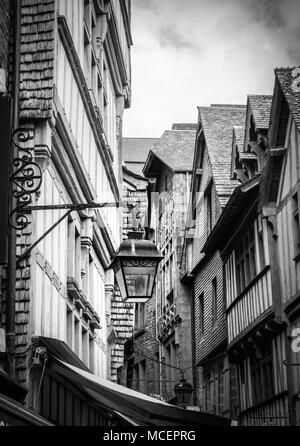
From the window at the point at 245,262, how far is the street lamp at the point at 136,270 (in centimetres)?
901

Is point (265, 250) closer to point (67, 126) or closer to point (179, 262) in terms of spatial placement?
point (67, 126)

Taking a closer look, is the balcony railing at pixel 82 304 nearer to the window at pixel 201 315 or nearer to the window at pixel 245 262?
the window at pixel 245 262

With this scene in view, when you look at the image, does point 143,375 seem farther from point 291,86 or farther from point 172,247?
point 291,86

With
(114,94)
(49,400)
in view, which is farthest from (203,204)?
(49,400)

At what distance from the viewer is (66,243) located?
1155 cm

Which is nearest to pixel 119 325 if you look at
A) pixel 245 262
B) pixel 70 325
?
pixel 245 262

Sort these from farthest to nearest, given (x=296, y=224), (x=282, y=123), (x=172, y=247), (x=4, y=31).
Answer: (x=172, y=247) < (x=282, y=123) < (x=296, y=224) < (x=4, y=31)

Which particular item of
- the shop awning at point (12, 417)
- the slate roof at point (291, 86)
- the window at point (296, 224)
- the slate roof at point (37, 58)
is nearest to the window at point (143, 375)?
the window at point (296, 224)

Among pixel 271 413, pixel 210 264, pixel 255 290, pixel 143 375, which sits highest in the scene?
pixel 210 264

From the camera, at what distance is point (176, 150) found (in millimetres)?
33031

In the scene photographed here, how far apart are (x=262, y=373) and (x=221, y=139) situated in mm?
8877

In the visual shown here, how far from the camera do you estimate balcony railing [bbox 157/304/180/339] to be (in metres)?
29.0

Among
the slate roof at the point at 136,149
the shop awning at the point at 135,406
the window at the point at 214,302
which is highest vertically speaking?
the slate roof at the point at 136,149

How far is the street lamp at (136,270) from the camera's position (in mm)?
9445
